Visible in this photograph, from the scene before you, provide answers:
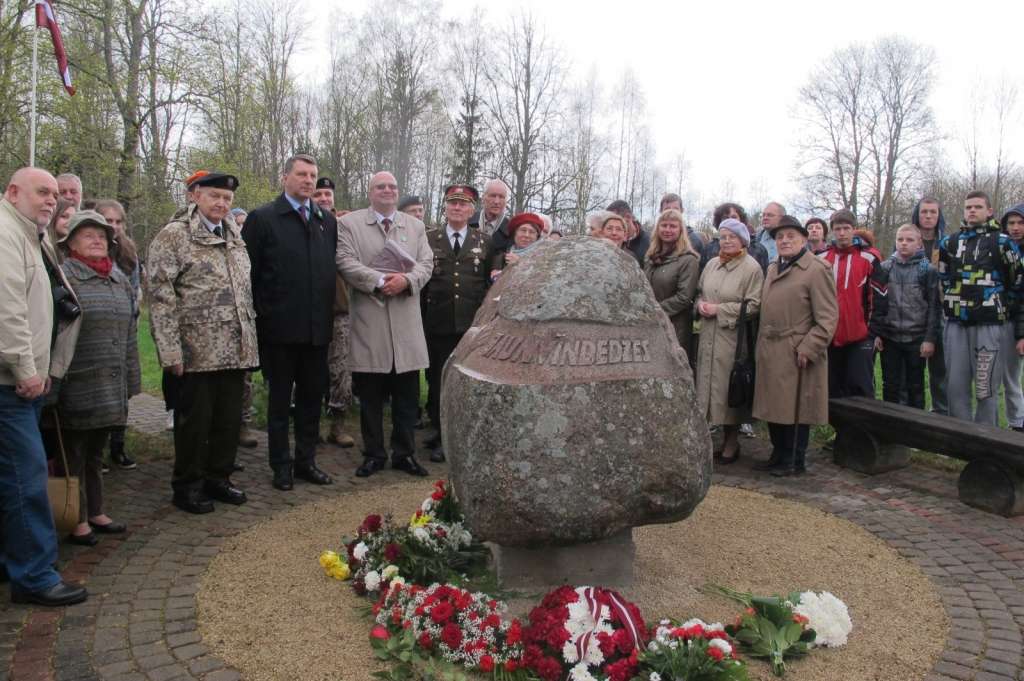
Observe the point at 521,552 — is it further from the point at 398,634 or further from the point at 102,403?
the point at 102,403

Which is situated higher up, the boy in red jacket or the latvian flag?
the latvian flag

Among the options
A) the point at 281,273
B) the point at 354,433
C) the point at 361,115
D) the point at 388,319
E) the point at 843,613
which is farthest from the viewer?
Result: the point at 361,115

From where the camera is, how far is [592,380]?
333 cm

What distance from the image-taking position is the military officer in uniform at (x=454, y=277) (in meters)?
6.53

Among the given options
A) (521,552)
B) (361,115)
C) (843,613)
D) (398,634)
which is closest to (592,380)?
(521,552)

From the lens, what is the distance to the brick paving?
3.31 m

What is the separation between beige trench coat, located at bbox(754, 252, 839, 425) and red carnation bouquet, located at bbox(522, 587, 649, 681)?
3521mm

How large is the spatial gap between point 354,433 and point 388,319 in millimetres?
2148

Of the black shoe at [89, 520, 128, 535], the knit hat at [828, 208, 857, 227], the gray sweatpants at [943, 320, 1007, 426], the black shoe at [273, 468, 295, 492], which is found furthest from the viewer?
the knit hat at [828, 208, 857, 227]

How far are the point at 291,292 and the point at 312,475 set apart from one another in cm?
151

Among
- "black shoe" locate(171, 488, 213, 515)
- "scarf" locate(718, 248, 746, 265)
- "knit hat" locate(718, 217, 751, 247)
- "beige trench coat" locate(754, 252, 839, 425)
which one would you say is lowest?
"black shoe" locate(171, 488, 213, 515)

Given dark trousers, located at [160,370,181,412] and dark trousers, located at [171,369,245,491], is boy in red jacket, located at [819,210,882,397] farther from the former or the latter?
dark trousers, located at [160,370,181,412]

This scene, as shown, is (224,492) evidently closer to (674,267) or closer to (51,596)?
(51,596)

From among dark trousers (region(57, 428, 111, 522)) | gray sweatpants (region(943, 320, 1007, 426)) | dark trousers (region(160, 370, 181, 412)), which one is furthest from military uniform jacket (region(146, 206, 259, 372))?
gray sweatpants (region(943, 320, 1007, 426))
